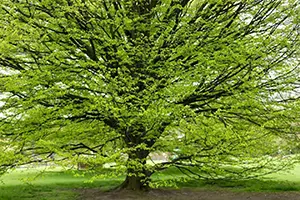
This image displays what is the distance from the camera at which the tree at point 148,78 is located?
9.48 metres

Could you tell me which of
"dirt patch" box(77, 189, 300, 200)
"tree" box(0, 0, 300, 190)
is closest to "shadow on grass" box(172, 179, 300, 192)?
"dirt patch" box(77, 189, 300, 200)

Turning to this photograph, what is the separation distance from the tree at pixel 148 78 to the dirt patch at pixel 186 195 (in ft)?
3.50

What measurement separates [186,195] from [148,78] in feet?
17.1

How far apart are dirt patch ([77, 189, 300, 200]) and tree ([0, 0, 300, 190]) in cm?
107

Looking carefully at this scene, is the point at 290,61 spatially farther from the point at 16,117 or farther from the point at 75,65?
the point at 16,117

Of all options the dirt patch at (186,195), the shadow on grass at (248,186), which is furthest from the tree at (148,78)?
the shadow on grass at (248,186)

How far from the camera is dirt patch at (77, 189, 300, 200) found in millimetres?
12258

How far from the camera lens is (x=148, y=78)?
980 cm

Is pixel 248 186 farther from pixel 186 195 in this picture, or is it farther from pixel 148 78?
pixel 148 78

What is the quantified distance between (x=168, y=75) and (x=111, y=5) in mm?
2798

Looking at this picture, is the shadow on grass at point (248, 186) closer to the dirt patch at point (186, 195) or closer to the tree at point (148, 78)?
the dirt patch at point (186, 195)

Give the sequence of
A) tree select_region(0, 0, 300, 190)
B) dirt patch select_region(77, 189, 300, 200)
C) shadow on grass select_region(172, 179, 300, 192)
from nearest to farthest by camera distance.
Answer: tree select_region(0, 0, 300, 190) < dirt patch select_region(77, 189, 300, 200) < shadow on grass select_region(172, 179, 300, 192)

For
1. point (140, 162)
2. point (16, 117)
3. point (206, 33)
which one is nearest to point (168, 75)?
Answer: point (206, 33)

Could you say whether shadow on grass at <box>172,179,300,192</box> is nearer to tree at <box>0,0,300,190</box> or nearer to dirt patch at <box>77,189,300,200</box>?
dirt patch at <box>77,189,300,200</box>
